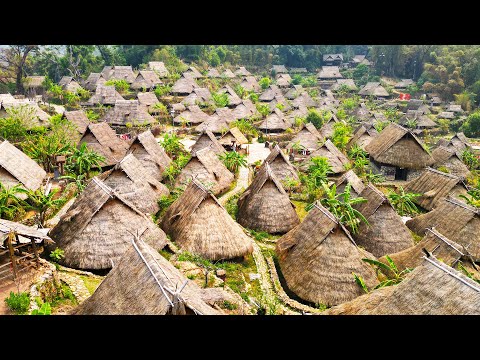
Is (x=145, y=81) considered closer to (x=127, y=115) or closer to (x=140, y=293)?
(x=127, y=115)

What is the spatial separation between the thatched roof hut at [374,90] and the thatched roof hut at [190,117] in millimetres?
35159

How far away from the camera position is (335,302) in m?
14.0

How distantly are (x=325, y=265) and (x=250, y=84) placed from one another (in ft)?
174

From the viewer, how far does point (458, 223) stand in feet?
62.3

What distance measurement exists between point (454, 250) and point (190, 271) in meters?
10.5

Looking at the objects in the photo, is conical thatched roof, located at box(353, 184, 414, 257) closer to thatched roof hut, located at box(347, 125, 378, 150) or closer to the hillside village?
the hillside village

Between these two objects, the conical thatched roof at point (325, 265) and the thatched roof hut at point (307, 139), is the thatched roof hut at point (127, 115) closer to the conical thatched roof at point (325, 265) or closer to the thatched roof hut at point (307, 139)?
the thatched roof hut at point (307, 139)

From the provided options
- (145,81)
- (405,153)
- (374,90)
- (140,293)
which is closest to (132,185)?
(140,293)

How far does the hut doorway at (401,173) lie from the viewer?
98.1 feet

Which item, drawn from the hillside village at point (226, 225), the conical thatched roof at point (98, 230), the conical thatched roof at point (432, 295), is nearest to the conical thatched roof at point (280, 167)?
the hillside village at point (226, 225)

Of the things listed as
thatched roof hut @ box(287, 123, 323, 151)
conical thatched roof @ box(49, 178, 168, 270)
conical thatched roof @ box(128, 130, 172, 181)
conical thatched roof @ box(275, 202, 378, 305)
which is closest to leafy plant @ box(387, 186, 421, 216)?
conical thatched roof @ box(275, 202, 378, 305)

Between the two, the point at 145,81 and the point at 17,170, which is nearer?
the point at 17,170

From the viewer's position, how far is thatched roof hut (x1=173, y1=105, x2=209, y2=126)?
40.8m
